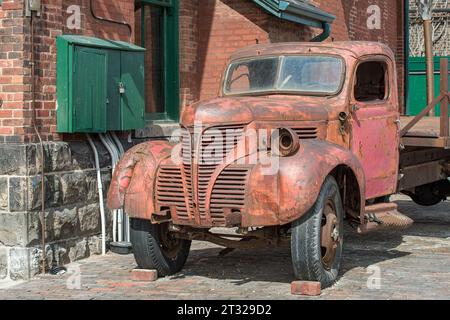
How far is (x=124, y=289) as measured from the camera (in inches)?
274

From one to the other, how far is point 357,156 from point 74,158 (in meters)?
3.01

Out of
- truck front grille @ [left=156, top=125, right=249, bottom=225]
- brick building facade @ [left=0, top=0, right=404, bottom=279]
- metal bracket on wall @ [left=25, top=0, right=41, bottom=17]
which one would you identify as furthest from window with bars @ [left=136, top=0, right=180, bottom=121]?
truck front grille @ [left=156, top=125, right=249, bottom=225]

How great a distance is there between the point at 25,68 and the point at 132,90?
1.66m

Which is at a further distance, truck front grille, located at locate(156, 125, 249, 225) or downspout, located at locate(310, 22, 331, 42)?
downspout, located at locate(310, 22, 331, 42)

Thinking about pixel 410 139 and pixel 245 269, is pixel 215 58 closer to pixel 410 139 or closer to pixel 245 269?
→ pixel 410 139

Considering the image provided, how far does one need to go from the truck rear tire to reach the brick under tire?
55.7 inches

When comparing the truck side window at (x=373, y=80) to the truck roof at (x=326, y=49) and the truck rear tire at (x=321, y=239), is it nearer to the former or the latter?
the truck roof at (x=326, y=49)

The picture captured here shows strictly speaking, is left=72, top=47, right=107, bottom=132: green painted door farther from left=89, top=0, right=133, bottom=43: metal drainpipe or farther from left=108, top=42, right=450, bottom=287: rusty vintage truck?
left=108, top=42, right=450, bottom=287: rusty vintage truck

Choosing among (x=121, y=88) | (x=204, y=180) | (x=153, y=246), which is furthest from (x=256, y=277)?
(x=121, y=88)

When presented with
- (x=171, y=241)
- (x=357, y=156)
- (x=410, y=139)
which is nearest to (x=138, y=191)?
(x=171, y=241)

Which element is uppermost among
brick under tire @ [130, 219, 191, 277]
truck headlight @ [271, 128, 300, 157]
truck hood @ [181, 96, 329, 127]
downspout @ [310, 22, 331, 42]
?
downspout @ [310, 22, 331, 42]

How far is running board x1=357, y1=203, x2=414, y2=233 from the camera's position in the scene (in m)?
7.50

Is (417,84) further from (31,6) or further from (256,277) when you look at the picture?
(31,6)

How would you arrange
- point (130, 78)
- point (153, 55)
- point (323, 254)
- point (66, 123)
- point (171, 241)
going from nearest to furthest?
point (323, 254) → point (171, 241) → point (66, 123) → point (130, 78) → point (153, 55)
